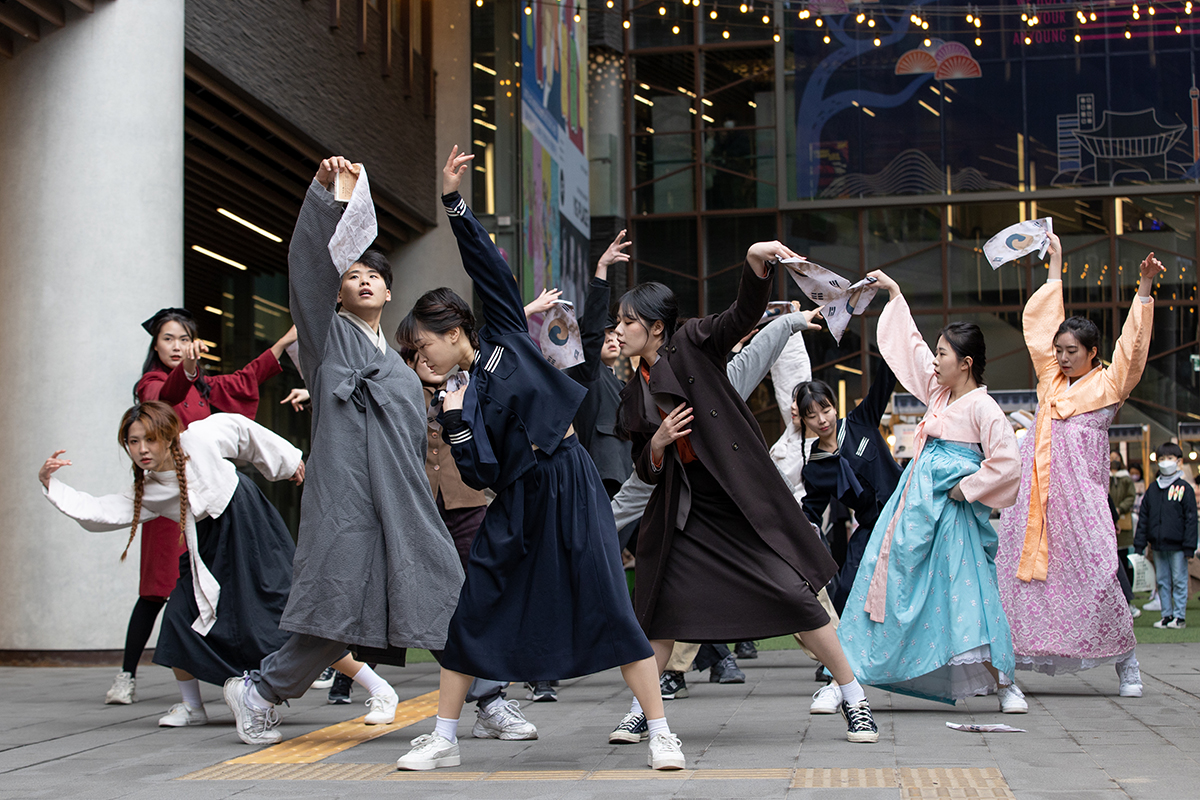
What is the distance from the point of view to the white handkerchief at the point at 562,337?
16.5 ft

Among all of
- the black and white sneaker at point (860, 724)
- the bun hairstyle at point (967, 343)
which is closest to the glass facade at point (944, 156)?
the bun hairstyle at point (967, 343)

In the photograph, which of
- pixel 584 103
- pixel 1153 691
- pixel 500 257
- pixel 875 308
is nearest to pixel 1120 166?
pixel 875 308

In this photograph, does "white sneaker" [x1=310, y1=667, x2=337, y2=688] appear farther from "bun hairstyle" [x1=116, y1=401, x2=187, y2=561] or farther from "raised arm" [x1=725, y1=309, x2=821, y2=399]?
"raised arm" [x1=725, y1=309, x2=821, y2=399]

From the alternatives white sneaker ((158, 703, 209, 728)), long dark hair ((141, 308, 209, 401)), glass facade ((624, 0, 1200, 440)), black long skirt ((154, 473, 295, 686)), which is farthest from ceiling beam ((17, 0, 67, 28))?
glass facade ((624, 0, 1200, 440))

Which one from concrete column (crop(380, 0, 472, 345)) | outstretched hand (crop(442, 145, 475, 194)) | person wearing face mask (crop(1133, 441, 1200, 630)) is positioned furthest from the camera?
concrete column (crop(380, 0, 472, 345))

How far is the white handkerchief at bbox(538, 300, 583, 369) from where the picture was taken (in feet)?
16.5

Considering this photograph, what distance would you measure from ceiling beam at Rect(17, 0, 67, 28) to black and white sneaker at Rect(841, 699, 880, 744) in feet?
20.9

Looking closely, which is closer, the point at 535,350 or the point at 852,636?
the point at 535,350

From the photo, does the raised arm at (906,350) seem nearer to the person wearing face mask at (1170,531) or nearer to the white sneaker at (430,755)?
the white sneaker at (430,755)

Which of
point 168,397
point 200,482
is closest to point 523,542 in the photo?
point 200,482

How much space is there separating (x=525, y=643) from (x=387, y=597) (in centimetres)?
73

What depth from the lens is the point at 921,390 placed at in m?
5.60

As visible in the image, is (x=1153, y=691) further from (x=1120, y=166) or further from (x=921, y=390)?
(x=1120, y=166)

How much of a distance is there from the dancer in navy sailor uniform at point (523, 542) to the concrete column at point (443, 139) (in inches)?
422
